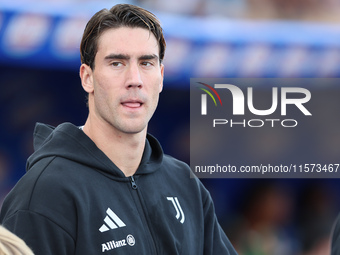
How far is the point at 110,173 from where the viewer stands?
72.6 inches

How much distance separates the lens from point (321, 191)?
4.50 metres

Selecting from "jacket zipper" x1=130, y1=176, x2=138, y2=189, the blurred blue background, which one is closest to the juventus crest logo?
"jacket zipper" x1=130, y1=176, x2=138, y2=189

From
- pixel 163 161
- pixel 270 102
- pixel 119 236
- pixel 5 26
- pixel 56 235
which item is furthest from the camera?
pixel 270 102

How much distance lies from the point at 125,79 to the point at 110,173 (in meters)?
0.28

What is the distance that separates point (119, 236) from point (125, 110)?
0.35 metres

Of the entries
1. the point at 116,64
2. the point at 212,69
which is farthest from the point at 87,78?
the point at 212,69

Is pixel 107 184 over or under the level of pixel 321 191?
over

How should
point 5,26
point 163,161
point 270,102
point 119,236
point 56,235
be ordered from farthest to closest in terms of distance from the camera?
point 270,102, point 5,26, point 163,161, point 119,236, point 56,235

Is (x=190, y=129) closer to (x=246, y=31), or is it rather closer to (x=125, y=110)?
(x=246, y=31)

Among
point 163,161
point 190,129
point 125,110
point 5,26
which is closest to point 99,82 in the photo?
point 125,110

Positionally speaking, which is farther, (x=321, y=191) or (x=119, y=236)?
(x=321, y=191)

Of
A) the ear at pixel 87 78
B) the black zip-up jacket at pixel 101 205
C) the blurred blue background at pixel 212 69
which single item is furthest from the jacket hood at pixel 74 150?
the blurred blue background at pixel 212 69

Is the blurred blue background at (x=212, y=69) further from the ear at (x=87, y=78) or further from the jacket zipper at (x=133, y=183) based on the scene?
the jacket zipper at (x=133, y=183)

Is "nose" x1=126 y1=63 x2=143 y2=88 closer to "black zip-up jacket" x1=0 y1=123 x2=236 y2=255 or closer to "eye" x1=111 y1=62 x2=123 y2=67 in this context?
"eye" x1=111 y1=62 x2=123 y2=67
